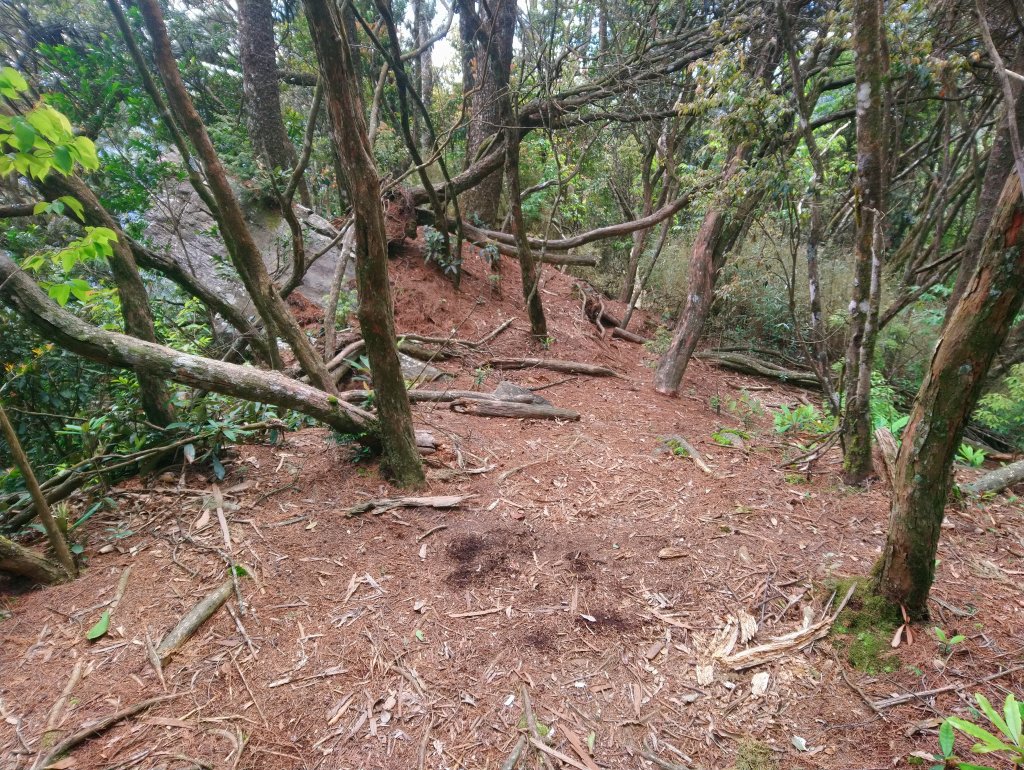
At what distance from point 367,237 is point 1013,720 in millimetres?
3201

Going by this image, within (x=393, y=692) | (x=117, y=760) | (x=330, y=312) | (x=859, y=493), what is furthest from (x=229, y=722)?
(x=859, y=493)

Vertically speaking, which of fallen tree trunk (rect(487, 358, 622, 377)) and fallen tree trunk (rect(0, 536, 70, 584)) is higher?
fallen tree trunk (rect(0, 536, 70, 584))

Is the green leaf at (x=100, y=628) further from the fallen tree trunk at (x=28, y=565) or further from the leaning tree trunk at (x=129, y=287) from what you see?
the leaning tree trunk at (x=129, y=287)

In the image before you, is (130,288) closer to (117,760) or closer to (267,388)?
(267,388)

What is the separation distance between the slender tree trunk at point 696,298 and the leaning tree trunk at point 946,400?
Answer: 4124 millimetres

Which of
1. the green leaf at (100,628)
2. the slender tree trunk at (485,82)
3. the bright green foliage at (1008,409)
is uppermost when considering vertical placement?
the slender tree trunk at (485,82)

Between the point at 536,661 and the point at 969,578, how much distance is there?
237 centimetres

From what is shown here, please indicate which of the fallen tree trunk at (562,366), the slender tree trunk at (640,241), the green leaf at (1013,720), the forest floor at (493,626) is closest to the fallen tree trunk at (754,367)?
the slender tree trunk at (640,241)

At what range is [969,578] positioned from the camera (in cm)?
241

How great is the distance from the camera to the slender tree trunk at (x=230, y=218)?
283 centimetres

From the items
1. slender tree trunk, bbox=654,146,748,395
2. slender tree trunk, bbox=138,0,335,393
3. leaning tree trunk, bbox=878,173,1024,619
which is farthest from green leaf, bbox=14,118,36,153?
slender tree trunk, bbox=654,146,748,395

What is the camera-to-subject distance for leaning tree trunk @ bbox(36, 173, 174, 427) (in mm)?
2775

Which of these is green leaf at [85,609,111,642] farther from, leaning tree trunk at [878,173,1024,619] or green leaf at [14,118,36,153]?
leaning tree trunk at [878,173,1024,619]

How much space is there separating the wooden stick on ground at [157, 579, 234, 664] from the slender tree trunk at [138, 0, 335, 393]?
6.02 ft
